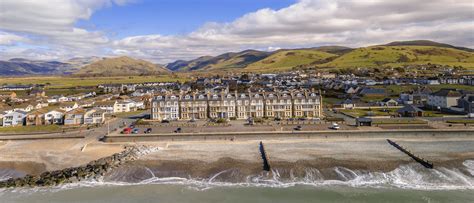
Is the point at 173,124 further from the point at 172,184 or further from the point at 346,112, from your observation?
the point at 346,112

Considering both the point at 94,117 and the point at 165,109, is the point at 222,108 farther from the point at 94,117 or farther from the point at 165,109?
the point at 94,117

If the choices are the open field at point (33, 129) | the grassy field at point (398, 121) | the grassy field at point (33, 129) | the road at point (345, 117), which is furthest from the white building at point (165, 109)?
the grassy field at point (398, 121)

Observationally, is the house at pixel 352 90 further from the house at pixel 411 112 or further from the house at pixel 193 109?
the house at pixel 193 109

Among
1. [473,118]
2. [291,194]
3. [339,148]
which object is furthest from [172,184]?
[473,118]

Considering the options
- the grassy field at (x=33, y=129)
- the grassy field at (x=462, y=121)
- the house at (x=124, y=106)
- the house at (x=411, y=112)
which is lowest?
the grassy field at (x=33, y=129)

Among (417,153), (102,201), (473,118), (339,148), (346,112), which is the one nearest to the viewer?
(102,201)

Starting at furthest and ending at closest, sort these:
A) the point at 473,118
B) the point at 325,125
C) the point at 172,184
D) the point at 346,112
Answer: the point at 346,112
the point at 473,118
the point at 325,125
the point at 172,184
